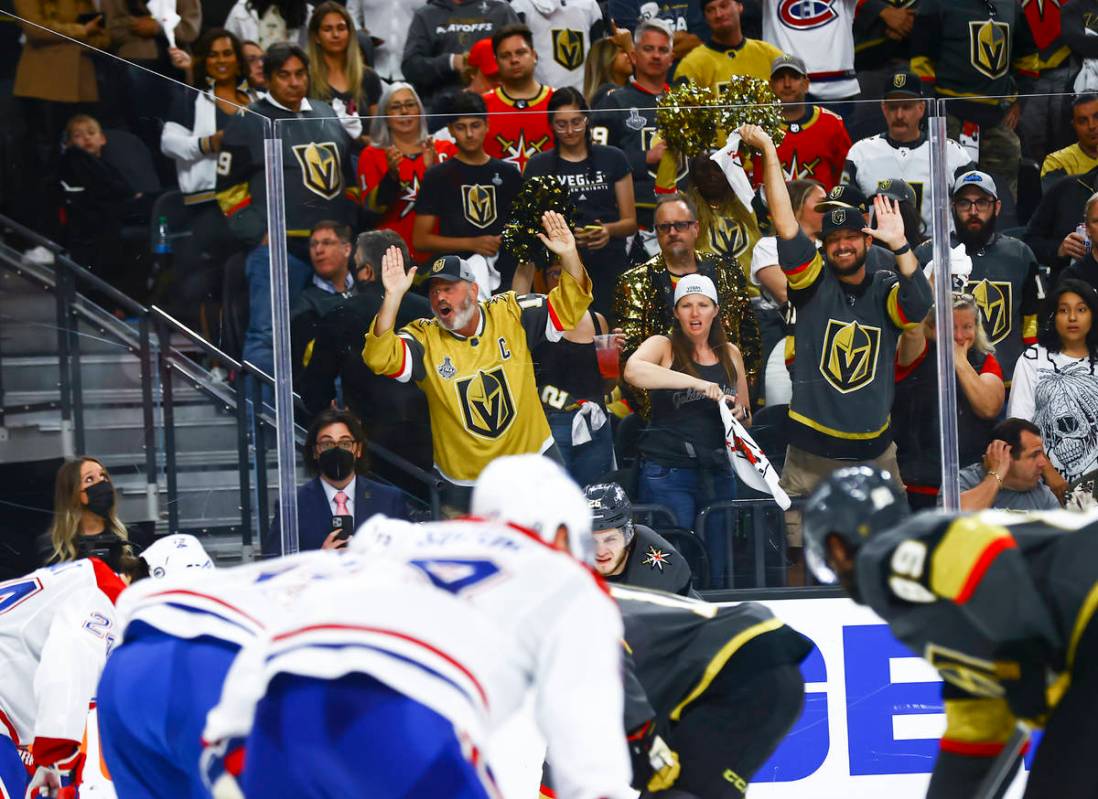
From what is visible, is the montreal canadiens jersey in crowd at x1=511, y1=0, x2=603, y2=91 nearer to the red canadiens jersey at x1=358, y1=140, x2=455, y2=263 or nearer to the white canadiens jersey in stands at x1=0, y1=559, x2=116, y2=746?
the red canadiens jersey at x1=358, y1=140, x2=455, y2=263

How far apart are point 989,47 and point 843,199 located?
7.58 feet

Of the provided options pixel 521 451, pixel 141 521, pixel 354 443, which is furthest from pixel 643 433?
pixel 141 521

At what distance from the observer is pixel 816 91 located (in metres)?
8.23

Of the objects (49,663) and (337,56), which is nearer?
(49,663)

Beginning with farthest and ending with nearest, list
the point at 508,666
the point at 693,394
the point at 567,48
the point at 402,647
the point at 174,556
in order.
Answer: the point at 567,48, the point at 693,394, the point at 174,556, the point at 508,666, the point at 402,647

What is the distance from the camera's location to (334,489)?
6102mm

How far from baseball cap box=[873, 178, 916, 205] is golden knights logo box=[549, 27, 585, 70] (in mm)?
2720

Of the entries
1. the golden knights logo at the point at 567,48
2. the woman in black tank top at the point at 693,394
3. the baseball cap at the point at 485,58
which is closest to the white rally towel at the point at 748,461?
the woman in black tank top at the point at 693,394

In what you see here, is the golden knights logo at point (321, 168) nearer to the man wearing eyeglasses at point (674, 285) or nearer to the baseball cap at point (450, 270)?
the baseball cap at point (450, 270)

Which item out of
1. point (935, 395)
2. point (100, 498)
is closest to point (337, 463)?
point (100, 498)

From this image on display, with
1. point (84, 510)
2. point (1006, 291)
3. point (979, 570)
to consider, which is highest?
point (1006, 291)

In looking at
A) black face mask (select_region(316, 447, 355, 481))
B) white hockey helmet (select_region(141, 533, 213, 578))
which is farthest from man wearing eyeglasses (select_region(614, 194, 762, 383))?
white hockey helmet (select_region(141, 533, 213, 578))

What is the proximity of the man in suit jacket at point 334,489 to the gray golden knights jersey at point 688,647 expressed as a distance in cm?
181

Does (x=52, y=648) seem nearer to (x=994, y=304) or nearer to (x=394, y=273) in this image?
(x=394, y=273)
